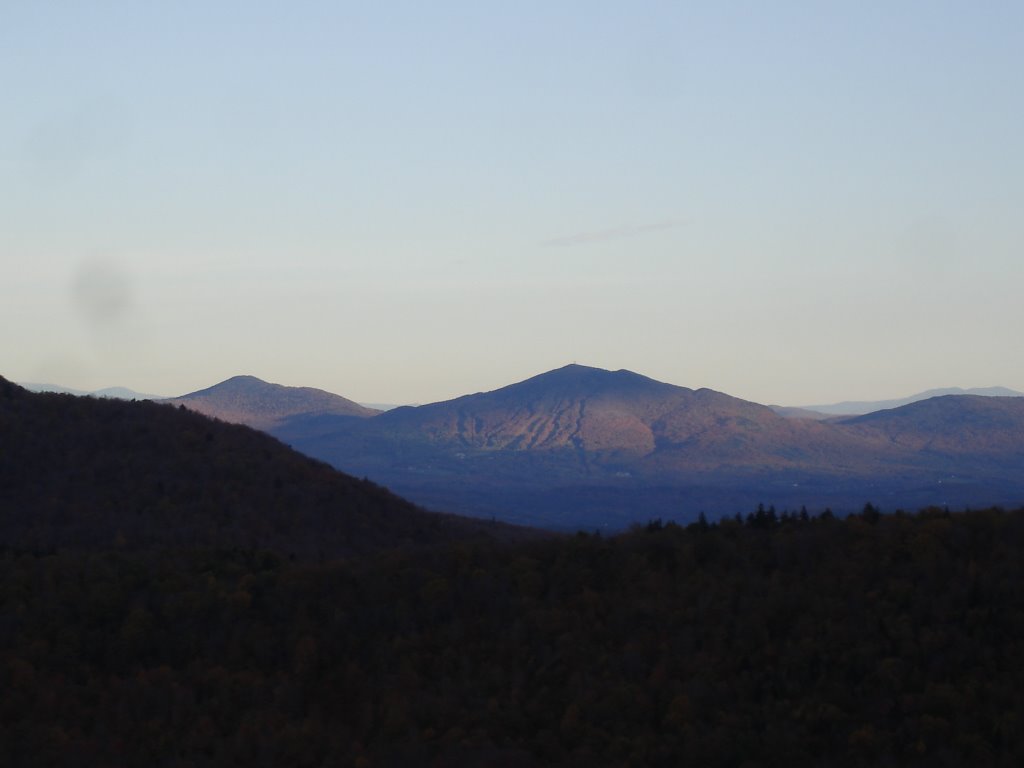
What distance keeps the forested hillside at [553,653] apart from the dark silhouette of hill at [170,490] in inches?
525

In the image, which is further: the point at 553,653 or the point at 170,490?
the point at 170,490

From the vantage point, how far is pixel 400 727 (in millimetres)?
16234

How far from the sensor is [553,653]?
18.2m

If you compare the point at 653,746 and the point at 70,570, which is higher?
the point at 70,570

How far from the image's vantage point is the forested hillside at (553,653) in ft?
50.4

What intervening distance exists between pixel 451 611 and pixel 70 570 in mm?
7500

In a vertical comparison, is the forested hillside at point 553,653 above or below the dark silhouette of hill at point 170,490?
below

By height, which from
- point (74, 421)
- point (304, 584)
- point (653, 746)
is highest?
point (74, 421)

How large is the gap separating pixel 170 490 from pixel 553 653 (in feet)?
84.8

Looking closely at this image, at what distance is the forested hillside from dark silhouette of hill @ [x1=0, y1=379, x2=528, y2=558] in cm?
1333

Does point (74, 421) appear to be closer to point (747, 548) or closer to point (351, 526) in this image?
point (351, 526)

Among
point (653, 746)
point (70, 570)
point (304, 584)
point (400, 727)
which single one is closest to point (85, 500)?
point (70, 570)

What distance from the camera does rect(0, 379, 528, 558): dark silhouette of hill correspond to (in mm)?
37344

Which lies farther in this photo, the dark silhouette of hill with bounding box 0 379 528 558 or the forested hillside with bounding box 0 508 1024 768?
the dark silhouette of hill with bounding box 0 379 528 558
